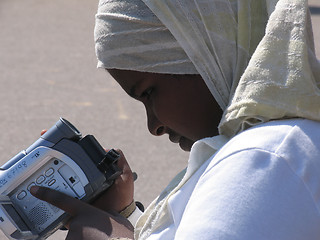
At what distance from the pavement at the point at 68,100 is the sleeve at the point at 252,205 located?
8.70 feet

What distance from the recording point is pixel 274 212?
1265 millimetres

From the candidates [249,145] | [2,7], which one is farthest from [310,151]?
[2,7]

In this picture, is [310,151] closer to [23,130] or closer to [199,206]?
[199,206]

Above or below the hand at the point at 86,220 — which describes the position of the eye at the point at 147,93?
above

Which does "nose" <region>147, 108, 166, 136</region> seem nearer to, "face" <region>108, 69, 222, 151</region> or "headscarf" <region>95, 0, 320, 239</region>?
"face" <region>108, 69, 222, 151</region>

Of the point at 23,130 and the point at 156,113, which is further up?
the point at 156,113

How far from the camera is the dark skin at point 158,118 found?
165cm

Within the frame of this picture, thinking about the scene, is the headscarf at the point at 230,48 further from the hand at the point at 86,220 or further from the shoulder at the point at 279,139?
the hand at the point at 86,220

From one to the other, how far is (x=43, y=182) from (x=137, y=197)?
2.32 m

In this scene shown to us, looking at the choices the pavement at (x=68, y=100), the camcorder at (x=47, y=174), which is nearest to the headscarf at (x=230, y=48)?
the camcorder at (x=47, y=174)

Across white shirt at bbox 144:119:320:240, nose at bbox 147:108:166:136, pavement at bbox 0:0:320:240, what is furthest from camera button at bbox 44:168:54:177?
pavement at bbox 0:0:320:240

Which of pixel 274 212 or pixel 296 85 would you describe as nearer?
pixel 274 212

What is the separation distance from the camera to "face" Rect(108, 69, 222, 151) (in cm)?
164

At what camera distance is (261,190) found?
1.27m
